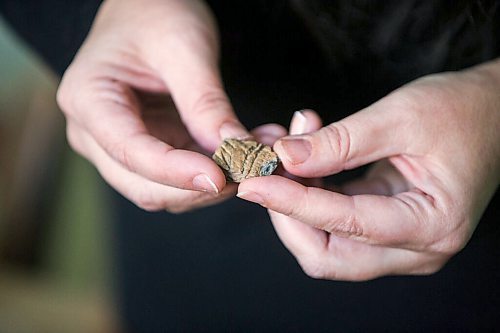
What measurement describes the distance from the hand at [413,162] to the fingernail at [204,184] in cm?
5

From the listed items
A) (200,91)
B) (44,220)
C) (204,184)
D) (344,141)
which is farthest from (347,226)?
(44,220)

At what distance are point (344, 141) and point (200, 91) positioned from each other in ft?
0.98

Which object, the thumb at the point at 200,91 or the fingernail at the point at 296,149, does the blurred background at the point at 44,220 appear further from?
the fingernail at the point at 296,149

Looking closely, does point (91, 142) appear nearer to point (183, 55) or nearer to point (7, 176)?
point (183, 55)

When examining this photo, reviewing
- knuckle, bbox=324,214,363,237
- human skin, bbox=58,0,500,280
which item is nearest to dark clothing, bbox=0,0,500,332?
human skin, bbox=58,0,500,280

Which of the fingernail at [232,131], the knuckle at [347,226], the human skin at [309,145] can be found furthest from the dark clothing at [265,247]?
the knuckle at [347,226]

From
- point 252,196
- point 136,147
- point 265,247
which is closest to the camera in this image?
point 252,196

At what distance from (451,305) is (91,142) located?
85 centimetres

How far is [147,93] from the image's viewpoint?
48.0 inches

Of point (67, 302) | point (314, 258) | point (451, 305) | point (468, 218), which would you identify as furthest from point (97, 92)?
point (67, 302)

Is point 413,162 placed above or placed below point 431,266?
above

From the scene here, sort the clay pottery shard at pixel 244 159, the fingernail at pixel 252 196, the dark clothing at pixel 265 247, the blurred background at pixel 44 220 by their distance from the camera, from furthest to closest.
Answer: the blurred background at pixel 44 220 → the dark clothing at pixel 265 247 → the clay pottery shard at pixel 244 159 → the fingernail at pixel 252 196

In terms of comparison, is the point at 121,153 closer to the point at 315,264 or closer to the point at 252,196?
the point at 252,196

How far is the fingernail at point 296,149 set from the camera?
36.2 inches
